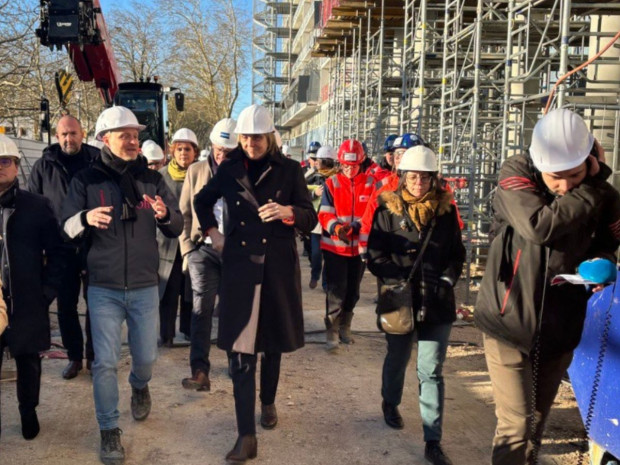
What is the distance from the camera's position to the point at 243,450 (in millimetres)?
4109

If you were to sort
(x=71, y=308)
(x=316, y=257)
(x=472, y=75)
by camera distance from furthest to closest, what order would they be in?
(x=472, y=75)
(x=316, y=257)
(x=71, y=308)

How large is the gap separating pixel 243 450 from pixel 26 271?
1750 mm

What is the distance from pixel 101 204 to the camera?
4230 mm

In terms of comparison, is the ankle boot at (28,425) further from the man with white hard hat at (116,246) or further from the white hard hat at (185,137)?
the white hard hat at (185,137)

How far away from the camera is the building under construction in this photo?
9117 mm

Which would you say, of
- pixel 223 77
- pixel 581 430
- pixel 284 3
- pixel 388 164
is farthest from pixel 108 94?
pixel 284 3

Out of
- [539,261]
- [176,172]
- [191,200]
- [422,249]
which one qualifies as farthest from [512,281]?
[176,172]

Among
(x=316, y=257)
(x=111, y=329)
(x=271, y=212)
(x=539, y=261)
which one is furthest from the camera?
(x=316, y=257)

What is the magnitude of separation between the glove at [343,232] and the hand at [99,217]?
278cm

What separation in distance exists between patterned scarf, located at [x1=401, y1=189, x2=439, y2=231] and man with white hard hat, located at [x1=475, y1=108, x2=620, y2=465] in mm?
1061

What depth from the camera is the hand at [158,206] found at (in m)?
4.31

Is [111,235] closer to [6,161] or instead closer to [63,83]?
[6,161]

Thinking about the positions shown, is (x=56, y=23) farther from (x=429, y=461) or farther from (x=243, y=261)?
(x=429, y=461)

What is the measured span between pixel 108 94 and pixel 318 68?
31053mm
